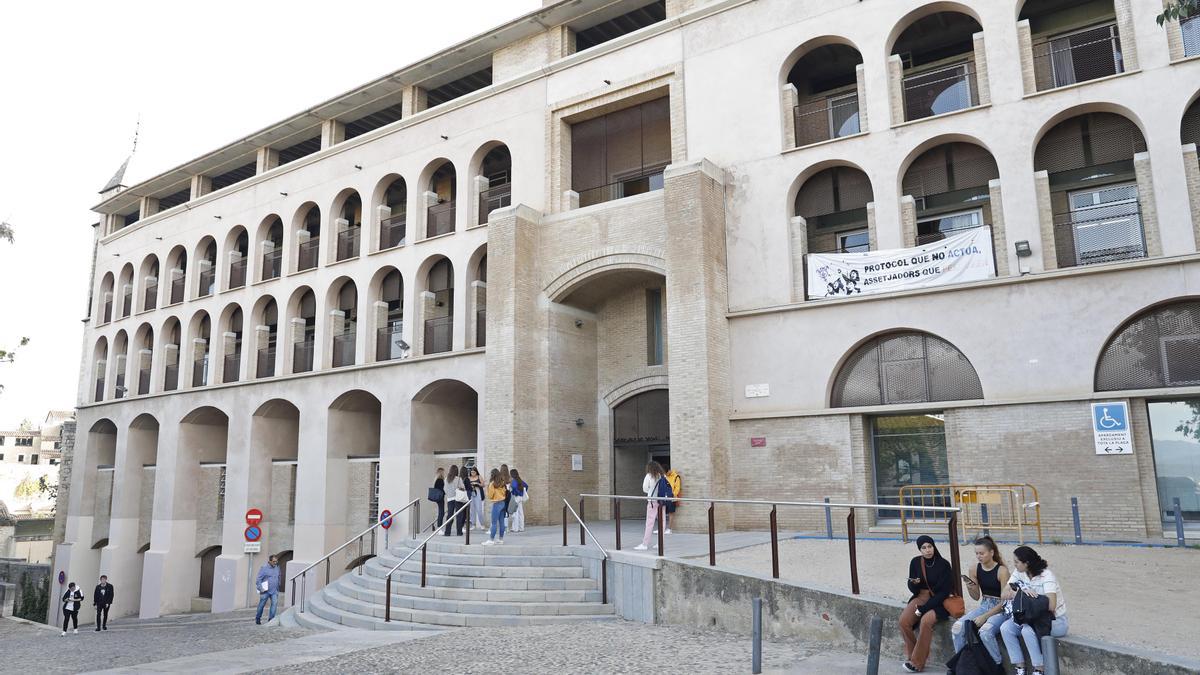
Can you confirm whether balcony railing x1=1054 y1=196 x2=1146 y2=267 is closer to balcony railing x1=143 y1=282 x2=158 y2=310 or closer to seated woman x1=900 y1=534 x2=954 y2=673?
seated woman x1=900 y1=534 x2=954 y2=673

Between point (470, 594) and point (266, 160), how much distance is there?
74.4ft

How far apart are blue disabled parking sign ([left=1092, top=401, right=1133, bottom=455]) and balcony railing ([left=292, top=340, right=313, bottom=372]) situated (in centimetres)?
2191

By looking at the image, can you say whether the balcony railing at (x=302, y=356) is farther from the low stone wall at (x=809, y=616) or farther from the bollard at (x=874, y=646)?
the bollard at (x=874, y=646)

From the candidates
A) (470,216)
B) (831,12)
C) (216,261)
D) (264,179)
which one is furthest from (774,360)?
(216,261)

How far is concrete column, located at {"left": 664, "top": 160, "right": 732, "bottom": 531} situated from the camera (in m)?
17.7

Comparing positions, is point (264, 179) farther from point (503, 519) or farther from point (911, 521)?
point (911, 521)

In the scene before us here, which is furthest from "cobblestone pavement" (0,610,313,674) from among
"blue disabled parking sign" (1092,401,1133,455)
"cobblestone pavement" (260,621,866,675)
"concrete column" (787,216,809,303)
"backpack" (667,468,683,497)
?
"blue disabled parking sign" (1092,401,1133,455)

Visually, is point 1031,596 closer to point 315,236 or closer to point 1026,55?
point 1026,55

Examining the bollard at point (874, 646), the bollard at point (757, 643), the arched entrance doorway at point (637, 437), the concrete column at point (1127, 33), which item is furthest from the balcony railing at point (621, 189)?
the bollard at point (874, 646)

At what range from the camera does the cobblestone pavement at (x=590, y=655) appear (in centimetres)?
880

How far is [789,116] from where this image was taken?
19.3 meters

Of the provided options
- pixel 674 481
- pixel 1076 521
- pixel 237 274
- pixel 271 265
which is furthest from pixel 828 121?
pixel 237 274

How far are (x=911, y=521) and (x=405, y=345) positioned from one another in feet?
47.0

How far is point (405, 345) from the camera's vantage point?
24.4 m
